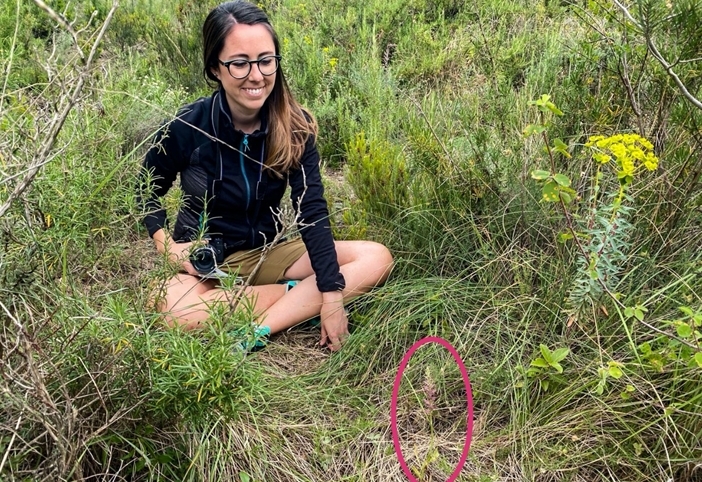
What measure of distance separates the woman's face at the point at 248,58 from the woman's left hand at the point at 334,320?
2.55ft

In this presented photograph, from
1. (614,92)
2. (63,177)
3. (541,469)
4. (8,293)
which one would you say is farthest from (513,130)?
(8,293)

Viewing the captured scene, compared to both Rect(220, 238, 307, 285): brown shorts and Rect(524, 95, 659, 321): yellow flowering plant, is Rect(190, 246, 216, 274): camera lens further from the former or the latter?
Rect(524, 95, 659, 321): yellow flowering plant

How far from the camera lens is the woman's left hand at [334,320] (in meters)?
2.21

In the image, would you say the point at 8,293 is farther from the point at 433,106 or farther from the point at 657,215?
the point at 433,106

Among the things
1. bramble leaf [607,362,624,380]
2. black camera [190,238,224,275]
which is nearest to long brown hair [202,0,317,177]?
black camera [190,238,224,275]

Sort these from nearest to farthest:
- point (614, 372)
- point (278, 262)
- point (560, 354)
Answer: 1. point (614, 372)
2. point (560, 354)
3. point (278, 262)

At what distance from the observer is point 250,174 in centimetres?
227

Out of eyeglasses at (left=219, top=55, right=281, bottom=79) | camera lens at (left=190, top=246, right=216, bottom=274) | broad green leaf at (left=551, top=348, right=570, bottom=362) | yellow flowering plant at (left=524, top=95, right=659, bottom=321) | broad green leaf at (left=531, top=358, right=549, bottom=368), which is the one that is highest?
eyeglasses at (left=219, top=55, right=281, bottom=79)

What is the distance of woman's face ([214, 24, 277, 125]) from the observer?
204 cm

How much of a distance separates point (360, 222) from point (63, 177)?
1.39 m

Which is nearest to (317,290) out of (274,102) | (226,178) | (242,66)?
(226,178)

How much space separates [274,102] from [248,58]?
0.70 ft

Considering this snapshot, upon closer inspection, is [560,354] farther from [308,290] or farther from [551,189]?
[308,290]

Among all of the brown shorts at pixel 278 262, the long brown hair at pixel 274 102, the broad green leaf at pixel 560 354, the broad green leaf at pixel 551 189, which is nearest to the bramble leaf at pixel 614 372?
the broad green leaf at pixel 560 354
